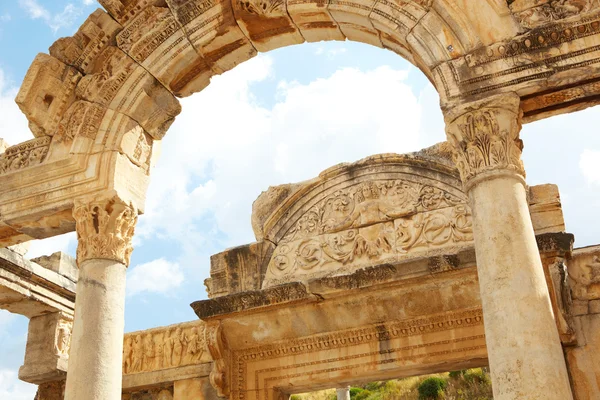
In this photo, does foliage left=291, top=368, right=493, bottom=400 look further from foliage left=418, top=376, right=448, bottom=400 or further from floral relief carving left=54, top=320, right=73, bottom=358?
floral relief carving left=54, top=320, right=73, bottom=358

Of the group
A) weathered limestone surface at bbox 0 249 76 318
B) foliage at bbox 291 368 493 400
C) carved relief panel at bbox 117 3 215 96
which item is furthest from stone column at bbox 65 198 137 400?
foliage at bbox 291 368 493 400

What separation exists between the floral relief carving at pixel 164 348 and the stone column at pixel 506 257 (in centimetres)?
600

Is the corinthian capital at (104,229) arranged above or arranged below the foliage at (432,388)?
below

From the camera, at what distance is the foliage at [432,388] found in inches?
847

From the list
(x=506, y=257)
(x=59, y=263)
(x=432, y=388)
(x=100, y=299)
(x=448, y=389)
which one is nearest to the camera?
(x=506, y=257)

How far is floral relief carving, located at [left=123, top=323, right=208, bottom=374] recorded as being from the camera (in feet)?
36.2

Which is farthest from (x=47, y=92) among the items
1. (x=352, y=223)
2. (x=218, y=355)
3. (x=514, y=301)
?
(x=514, y=301)

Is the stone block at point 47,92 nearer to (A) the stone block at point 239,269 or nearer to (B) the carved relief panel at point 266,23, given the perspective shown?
(B) the carved relief panel at point 266,23

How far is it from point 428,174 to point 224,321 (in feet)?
12.1

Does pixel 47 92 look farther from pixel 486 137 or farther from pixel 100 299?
pixel 486 137

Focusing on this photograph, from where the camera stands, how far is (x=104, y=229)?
316 inches

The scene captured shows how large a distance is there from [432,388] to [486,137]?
1663cm

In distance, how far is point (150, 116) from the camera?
29.1 feet

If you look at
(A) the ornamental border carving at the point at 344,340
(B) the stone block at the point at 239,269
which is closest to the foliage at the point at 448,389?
(A) the ornamental border carving at the point at 344,340
